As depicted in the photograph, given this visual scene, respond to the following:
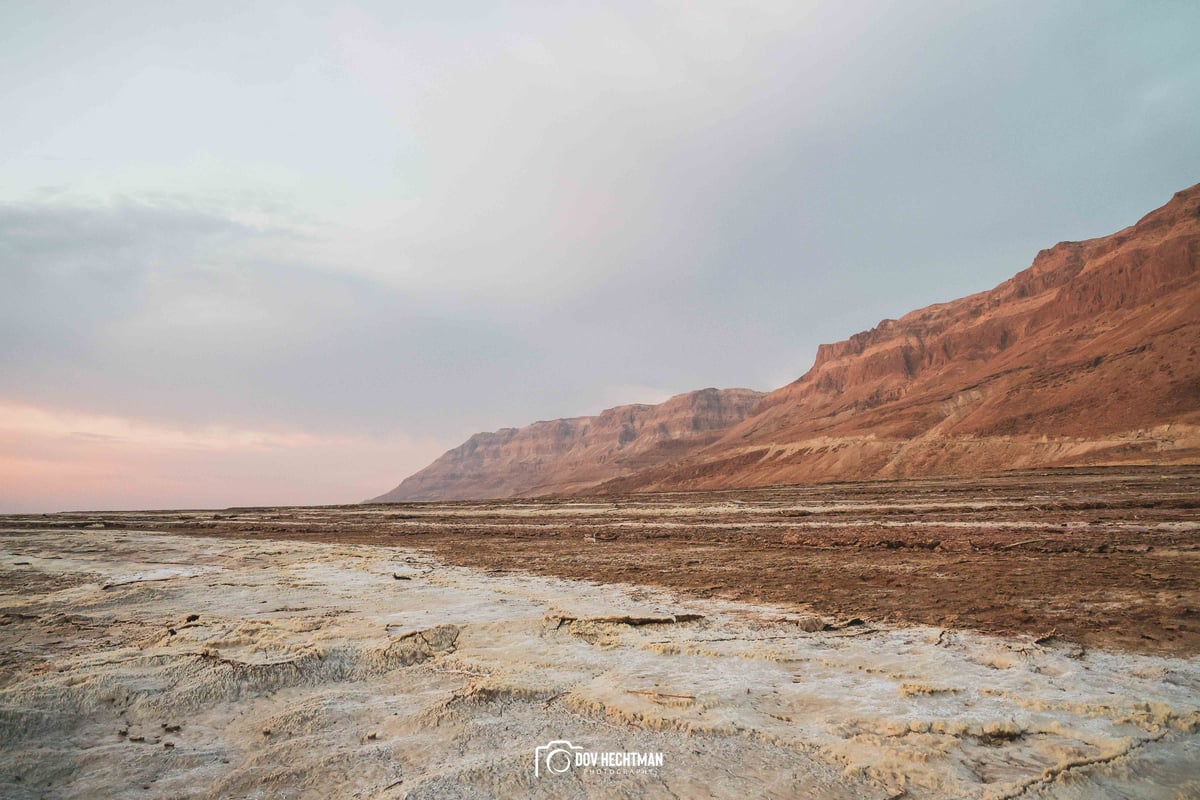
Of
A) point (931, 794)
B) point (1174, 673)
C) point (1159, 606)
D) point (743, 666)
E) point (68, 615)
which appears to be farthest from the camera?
point (68, 615)

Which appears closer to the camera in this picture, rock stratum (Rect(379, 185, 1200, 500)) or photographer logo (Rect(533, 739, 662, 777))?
photographer logo (Rect(533, 739, 662, 777))

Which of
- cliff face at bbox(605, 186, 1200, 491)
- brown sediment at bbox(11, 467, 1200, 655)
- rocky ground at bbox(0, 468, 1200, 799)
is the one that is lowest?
brown sediment at bbox(11, 467, 1200, 655)

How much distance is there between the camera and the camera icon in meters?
3.33

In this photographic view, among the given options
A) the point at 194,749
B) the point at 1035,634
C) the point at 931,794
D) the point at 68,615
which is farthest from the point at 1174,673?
the point at 68,615

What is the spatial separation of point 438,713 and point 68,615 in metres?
6.55

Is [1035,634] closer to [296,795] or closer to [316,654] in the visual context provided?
[296,795]

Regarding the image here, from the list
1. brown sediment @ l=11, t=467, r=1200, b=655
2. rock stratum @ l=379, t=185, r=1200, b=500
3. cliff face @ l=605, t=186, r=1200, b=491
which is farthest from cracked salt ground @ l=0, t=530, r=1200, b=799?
cliff face @ l=605, t=186, r=1200, b=491

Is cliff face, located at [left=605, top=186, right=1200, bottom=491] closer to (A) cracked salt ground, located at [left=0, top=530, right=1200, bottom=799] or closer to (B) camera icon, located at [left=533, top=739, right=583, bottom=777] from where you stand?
(A) cracked salt ground, located at [left=0, top=530, right=1200, bottom=799]

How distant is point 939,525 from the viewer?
15922mm

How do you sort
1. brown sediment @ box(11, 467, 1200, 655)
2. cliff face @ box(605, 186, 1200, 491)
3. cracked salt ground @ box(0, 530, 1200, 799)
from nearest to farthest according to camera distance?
cracked salt ground @ box(0, 530, 1200, 799) → brown sediment @ box(11, 467, 1200, 655) → cliff face @ box(605, 186, 1200, 491)

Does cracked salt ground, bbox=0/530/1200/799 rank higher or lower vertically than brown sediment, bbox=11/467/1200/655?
higher

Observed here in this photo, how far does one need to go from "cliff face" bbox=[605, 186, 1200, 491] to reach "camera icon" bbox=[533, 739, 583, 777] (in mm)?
51308

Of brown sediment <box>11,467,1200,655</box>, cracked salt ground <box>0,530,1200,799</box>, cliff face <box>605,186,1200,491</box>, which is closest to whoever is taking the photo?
cracked salt ground <box>0,530,1200,799</box>

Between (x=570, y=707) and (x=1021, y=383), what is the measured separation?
7308 cm
